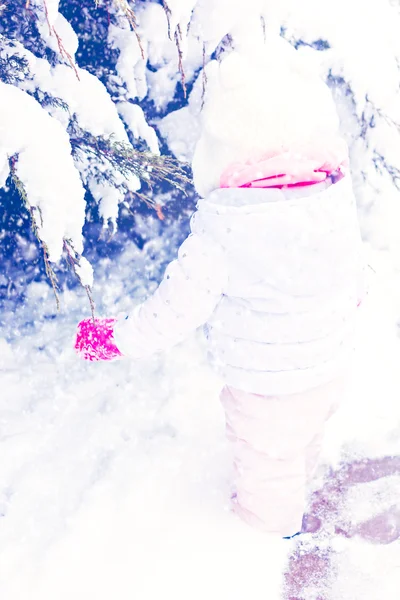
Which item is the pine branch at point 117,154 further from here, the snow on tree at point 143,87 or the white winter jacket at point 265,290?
the white winter jacket at point 265,290

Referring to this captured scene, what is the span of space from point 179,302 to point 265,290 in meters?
0.28

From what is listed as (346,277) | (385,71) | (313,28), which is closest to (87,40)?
(313,28)

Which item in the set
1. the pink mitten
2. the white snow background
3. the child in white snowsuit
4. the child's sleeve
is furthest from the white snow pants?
the pink mitten

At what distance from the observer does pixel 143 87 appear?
3.21 m

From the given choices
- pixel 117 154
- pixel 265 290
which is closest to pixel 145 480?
pixel 265 290

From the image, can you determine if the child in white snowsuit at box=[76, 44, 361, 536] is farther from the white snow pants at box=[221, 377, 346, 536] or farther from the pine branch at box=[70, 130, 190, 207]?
the pine branch at box=[70, 130, 190, 207]

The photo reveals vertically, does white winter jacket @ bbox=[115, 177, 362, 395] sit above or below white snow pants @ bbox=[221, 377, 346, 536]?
above

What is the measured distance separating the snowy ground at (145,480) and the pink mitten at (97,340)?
0.67 metres

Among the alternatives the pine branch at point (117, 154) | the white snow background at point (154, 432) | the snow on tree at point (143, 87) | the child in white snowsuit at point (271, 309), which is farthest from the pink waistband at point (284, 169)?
the pine branch at point (117, 154)

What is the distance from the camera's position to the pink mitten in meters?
2.13

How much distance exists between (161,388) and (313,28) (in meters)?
2.29

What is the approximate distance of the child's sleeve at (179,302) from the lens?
181 centimetres

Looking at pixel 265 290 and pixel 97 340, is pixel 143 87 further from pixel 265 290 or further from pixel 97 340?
pixel 265 290

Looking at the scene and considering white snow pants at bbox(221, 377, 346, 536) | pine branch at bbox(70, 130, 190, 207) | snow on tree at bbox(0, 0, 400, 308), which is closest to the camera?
snow on tree at bbox(0, 0, 400, 308)
